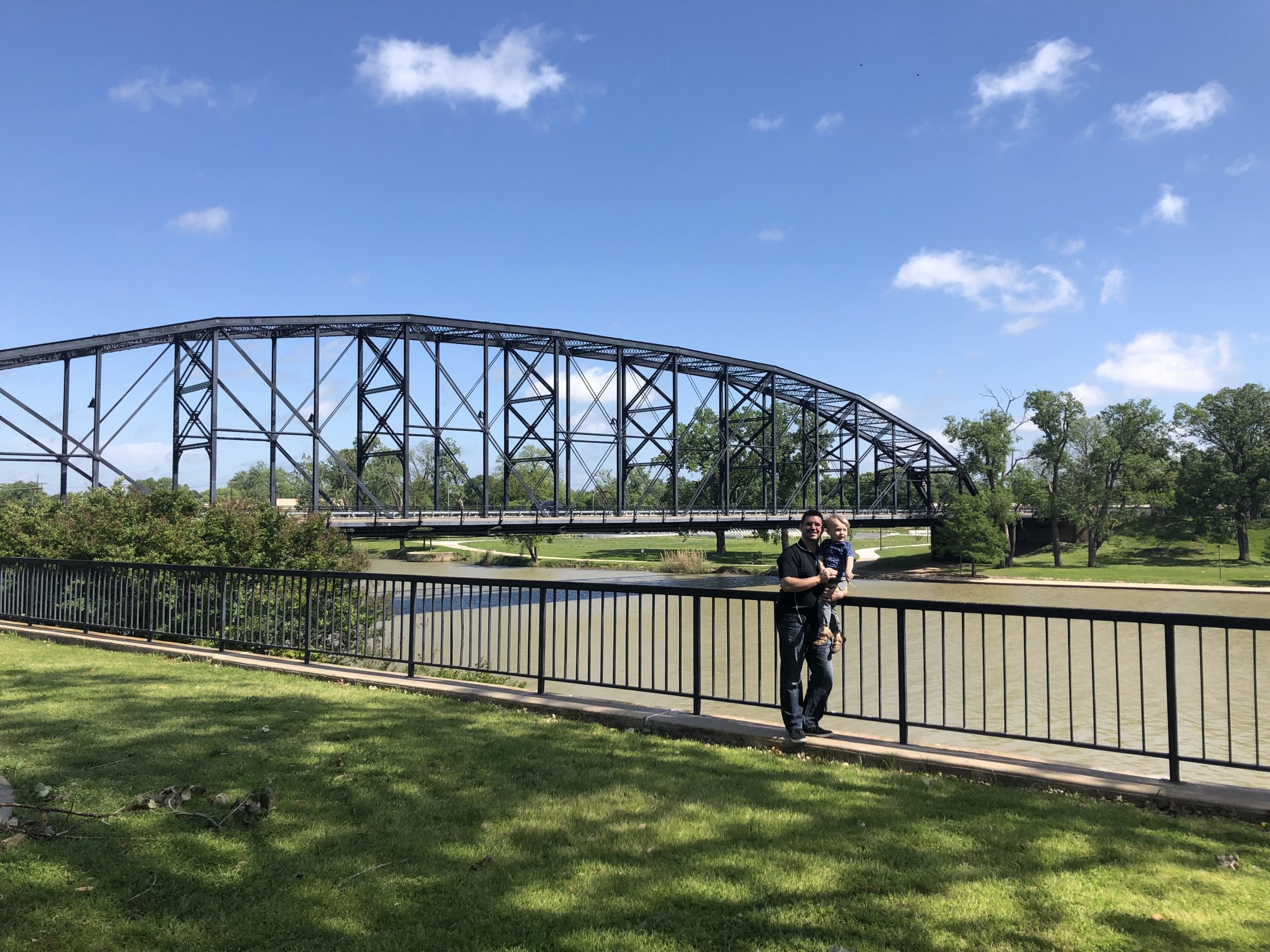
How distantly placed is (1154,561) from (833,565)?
57982 millimetres

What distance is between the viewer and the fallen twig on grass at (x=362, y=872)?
3605mm

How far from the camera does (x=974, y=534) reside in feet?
175

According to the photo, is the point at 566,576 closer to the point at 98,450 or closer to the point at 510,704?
the point at 98,450

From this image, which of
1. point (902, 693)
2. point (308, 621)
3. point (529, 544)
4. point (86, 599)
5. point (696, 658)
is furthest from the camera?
point (529, 544)

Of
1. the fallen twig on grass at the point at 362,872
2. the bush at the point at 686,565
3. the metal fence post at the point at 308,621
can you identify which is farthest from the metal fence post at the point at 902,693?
A: the bush at the point at 686,565

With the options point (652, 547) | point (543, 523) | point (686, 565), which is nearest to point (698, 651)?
point (543, 523)

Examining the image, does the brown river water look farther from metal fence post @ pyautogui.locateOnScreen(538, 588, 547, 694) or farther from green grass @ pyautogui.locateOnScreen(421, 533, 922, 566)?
green grass @ pyautogui.locateOnScreen(421, 533, 922, 566)

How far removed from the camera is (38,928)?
3119 millimetres

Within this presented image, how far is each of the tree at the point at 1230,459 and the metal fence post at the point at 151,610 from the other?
6301 cm

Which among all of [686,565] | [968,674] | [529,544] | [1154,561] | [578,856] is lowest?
[686,565]

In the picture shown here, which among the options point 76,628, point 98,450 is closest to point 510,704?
point 76,628

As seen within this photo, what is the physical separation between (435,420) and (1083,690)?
108 ft

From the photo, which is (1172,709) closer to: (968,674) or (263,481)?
(968,674)

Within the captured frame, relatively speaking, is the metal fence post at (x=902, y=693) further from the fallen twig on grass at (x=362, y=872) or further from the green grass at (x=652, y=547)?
the green grass at (x=652, y=547)
